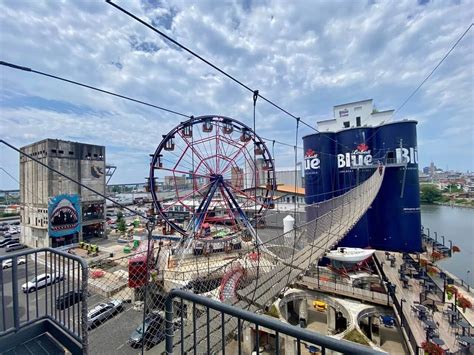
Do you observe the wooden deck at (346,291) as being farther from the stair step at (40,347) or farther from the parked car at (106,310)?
the stair step at (40,347)

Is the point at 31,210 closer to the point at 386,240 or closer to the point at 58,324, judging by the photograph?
the point at 58,324

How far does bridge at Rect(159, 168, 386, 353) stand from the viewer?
1.79 metres

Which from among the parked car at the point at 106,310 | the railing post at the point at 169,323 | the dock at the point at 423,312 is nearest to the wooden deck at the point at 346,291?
the dock at the point at 423,312

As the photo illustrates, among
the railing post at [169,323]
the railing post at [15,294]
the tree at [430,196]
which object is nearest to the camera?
the railing post at [169,323]

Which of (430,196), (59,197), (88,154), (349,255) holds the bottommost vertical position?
(430,196)

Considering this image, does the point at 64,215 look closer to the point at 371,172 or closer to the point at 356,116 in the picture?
the point at 371,172

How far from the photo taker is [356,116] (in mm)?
11062

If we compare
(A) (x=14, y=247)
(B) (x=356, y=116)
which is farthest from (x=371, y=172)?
(A) (x=14, y=247)

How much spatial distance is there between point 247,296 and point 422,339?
4.64 meters

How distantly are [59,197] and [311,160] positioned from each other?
14.6 meters

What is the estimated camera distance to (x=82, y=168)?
1655cm

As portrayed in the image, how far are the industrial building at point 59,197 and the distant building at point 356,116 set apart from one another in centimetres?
1541

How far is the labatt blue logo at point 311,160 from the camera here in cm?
980

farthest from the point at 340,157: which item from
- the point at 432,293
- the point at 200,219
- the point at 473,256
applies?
the point at 473,256
